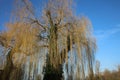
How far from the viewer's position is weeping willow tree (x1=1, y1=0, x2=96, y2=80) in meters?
8.13

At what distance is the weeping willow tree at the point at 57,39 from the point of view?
813 cm

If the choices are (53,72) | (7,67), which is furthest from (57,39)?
(7,67)

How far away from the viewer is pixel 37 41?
8711 mm

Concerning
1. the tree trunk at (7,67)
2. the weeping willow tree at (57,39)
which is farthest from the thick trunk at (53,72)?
the tree trunk at (7,67)

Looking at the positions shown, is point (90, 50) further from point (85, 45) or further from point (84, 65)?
point (84, 65)

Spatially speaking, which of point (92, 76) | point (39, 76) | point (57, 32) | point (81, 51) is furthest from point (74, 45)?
point (39, 76)

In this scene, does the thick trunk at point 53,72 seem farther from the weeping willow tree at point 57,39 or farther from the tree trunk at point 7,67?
the tree trunk at point 7,67

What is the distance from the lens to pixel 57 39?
869 centimetres

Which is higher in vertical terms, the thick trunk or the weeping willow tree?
the weeping willow tree

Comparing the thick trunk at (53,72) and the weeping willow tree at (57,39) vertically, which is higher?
the weeping willow tree at (57,39)

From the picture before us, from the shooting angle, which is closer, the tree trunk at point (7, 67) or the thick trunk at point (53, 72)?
the thick trunk at point (53, 72)

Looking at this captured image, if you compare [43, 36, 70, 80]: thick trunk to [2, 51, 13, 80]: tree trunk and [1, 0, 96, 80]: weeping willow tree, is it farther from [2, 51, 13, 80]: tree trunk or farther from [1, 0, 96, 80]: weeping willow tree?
[2, 51, 13, 80]: tree trunk

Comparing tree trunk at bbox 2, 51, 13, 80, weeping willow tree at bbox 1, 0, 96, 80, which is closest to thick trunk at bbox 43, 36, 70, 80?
weeping willow tree at bbox 1, 0, 96, 80

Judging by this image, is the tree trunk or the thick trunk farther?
the tree trunk
